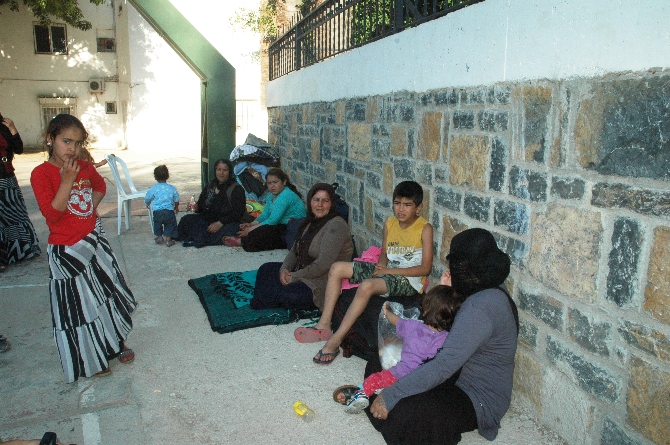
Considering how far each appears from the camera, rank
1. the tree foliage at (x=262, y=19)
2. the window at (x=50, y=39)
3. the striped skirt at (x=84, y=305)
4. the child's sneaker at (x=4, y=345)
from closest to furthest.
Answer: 1. the striped skirt at (x=84, y=305)
2. the child's sneaker at (x=4, y=345)
3. the tree foliage at (x=262, y=19)
4. the window at (x=50, y=39)

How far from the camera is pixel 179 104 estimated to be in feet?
76.7

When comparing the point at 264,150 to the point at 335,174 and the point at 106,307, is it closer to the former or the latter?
the point at 335,174

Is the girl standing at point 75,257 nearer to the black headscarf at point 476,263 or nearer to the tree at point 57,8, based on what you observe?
the black headscarf at point 476,263

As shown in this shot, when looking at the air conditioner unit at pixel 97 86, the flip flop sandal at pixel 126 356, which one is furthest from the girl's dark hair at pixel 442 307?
the air conditioner unit at pixel 97 86

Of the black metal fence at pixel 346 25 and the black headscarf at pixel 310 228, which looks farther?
the black headscarf at pixel 310 228

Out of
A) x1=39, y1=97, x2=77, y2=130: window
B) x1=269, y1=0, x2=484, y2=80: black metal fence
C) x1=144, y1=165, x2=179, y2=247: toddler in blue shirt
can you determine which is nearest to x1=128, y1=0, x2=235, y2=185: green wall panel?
x1=269, y1=0, x2=484, y2=80: black metal fence

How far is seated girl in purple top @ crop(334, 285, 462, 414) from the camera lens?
2.86 meters

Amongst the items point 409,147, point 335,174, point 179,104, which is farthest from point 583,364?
point 179,104

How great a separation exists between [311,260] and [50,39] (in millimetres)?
22854

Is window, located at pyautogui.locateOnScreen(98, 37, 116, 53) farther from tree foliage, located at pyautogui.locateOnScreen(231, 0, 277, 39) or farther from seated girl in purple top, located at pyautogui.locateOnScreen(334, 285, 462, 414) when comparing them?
seated girl in purple top, located at pyautogui.locateOnScreen(334, 285, 462, 414)

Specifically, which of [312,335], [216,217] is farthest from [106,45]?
[312,335]

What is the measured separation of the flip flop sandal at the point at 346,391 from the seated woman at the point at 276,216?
363 cm

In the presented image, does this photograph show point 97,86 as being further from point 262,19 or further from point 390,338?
point 390,338

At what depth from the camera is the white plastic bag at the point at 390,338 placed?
10.4ft
